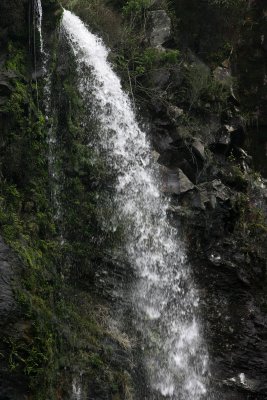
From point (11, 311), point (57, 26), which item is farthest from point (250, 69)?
point (11, 311)

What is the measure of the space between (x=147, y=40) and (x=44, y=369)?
9437mm

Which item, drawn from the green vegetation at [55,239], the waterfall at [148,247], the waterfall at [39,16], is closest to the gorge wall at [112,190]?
the green vegetation at [55,239]

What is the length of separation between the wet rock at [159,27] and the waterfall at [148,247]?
1.96 metres

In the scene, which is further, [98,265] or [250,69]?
[250,69]

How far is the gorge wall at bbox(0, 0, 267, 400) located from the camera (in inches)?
300

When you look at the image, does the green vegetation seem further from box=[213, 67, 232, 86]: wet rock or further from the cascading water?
box=[213, 67, 232, 86]: wet rock

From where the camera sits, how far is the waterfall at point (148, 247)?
9.84 m

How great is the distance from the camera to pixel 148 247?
10.6 m

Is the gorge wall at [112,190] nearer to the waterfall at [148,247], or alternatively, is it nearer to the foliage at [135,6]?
the foliage at [135,6]

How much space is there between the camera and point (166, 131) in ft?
41.0

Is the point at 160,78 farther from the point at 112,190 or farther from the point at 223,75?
the point at 112,190

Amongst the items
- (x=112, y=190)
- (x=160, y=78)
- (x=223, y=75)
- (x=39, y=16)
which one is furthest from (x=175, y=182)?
(x=223, y=75)

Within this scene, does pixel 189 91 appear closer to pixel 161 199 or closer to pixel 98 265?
pixel 161 199

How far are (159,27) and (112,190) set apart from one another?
5549mm
